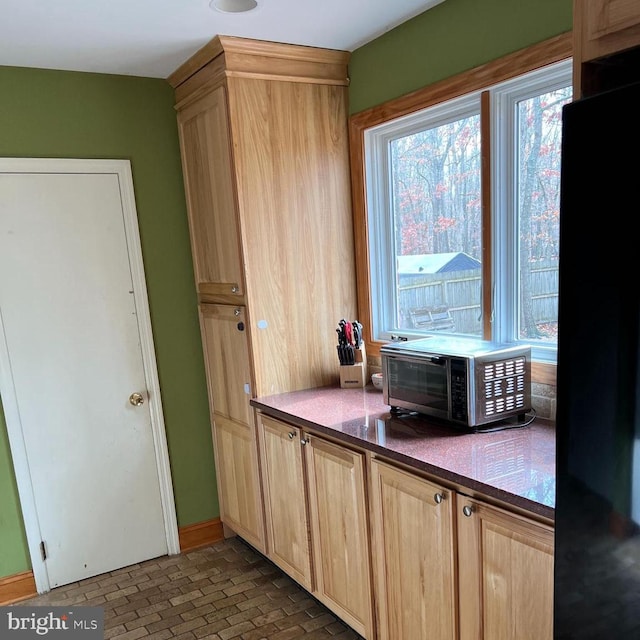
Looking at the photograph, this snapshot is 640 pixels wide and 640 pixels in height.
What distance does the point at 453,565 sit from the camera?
1.60 meters

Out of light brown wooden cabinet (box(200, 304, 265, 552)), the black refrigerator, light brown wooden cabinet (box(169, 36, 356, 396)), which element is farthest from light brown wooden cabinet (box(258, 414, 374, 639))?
the black refrigerator

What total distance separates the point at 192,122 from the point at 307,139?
599 mm

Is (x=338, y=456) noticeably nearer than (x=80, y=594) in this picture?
Yes

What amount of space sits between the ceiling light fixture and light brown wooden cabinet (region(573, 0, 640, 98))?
1.30 m

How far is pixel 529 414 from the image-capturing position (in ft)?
6.26

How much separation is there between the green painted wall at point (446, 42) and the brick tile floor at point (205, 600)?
231 centimetres

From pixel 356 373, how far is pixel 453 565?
3.50 feet

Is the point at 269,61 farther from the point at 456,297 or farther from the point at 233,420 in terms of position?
the point at 233,420

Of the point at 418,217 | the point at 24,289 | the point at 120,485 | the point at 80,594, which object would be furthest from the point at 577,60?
the point at 80,594

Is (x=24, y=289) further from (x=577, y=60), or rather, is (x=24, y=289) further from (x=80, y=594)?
(x=577, y=60)

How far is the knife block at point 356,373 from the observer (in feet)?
8.29

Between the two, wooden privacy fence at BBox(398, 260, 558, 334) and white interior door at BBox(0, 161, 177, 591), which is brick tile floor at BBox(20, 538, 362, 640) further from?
wooden privacy fence at BBox(398, 260, 558, 334)

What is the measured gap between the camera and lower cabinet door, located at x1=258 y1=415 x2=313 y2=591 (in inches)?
90.7
